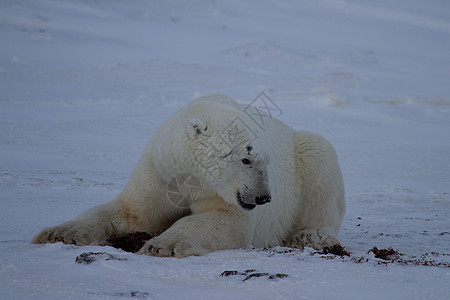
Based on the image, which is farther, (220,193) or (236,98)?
(236,98)

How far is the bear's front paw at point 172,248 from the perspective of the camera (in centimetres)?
308

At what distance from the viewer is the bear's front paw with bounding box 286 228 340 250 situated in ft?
13.6

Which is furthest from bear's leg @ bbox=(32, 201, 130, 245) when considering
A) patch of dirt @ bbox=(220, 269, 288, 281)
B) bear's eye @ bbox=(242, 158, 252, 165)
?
patch of dirt @ bbox=(220, 269, 288, 281)

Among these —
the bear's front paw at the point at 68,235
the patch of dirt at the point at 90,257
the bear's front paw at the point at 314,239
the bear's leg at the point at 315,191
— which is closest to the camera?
the patch of dirt at the point at 90,257

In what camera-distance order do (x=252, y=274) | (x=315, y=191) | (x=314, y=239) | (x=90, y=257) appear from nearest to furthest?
(x=252, y=274) → (x=90, y=257) → (x=314, y=239) → (x=315, y=191)

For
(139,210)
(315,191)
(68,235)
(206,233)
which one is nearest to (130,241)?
(139,210)

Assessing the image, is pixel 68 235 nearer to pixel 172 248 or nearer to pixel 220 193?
pixel 172 248

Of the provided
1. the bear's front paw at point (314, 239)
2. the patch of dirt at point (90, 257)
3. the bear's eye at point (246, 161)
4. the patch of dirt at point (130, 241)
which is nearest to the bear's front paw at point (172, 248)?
the patch of dirt at point (130, 241)

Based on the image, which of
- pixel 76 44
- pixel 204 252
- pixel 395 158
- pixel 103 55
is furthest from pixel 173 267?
pixel 76 44

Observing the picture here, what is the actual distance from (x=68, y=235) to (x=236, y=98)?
752 cm

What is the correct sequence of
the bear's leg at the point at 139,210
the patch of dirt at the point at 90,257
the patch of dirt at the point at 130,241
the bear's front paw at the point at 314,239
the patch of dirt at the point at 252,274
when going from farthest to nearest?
1. the bear's front paw at the point at 314,239
2. the bear's leg at the point at 139,210
3. the patch of dirt at the point at 130,241
4. the patch of dirt at the point at 90,257
5. the patch of dirt at the point at 252,274

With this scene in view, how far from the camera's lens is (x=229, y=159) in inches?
131

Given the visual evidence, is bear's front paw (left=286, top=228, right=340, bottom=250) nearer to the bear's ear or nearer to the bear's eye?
the bear's eye

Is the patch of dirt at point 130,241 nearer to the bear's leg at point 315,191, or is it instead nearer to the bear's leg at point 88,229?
the bear's leg at point 88,229
